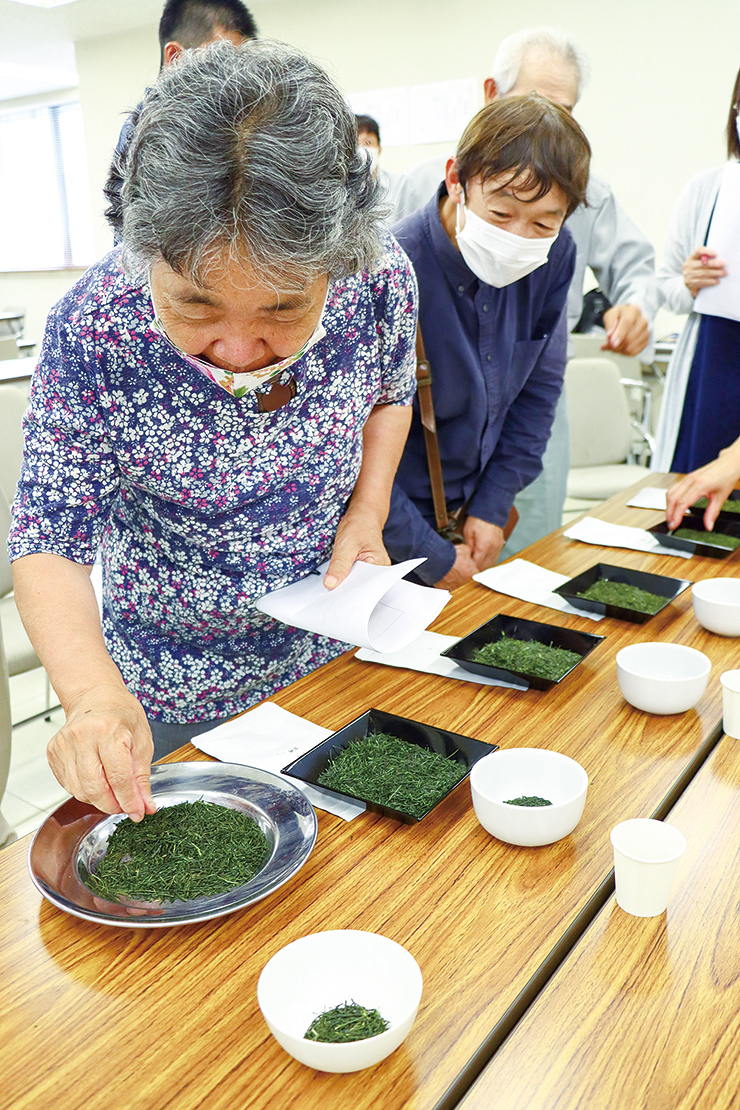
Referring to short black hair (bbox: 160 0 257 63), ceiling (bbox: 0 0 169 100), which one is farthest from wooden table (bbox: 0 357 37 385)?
ceiling (bbox: 0 0 169 100)

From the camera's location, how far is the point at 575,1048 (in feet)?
2.33

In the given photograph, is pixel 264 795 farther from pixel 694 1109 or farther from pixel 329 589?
pixel 694 1109

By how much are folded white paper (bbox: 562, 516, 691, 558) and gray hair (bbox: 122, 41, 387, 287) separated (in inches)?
48.3

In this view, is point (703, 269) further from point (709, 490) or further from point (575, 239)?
point (709, 490)

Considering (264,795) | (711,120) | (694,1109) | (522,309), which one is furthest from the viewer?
(711,120)

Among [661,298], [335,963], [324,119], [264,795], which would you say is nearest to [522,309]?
[661,298]

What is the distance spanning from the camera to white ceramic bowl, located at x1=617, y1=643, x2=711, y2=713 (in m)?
1.20

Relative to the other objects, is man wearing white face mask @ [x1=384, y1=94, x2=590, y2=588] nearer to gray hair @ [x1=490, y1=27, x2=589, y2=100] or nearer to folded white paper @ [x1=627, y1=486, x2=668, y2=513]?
folded white paper @ [x1=627, y1=486, x2=668, y2=513]

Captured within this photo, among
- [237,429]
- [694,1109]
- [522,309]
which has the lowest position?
[694,1109]

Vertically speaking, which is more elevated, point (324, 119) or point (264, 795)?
point (324, 119)

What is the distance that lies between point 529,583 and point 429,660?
0.41 m

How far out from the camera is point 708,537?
1970 mm

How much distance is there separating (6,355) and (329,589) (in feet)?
16.3

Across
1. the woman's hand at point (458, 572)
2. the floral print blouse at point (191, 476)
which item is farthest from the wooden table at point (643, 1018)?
the woman's hand at point (458, 572)
